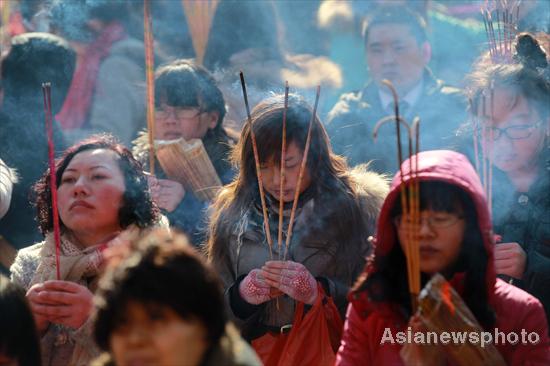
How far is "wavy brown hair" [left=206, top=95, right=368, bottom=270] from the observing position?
366 cm

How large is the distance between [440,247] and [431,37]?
326cm

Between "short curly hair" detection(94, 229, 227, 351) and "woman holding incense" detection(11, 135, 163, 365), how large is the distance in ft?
2.79

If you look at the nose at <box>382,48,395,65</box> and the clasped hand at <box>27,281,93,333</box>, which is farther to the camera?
the nose at <box>382,48,395,65</box>

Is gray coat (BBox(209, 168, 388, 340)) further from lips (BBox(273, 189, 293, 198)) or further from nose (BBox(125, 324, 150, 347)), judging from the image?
nose (BBox(125, 324, 150, 347))

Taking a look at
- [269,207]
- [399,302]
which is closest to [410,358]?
[399,302]

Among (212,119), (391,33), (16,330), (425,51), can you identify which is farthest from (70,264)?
(425,51)

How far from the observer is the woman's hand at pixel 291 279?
11.1ft

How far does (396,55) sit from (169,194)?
149cm

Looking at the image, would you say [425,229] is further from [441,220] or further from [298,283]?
[298,283]

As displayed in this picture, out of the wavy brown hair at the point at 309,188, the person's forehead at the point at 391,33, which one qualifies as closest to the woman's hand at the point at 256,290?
the wavy brown hair at the point at 309,188

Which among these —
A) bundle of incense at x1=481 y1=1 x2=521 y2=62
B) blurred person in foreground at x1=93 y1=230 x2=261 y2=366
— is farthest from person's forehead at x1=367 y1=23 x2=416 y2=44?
blurred person in foreground at x1=93 y1=230 x2=261 y2=366

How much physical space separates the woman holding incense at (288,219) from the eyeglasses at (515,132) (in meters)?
0.46

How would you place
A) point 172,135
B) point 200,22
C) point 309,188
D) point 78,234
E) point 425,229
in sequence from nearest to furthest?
1. point 425,229
2. point 78,234
3. point 309,188
4. point 172,135
5. point 200,22

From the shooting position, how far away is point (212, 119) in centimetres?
466
